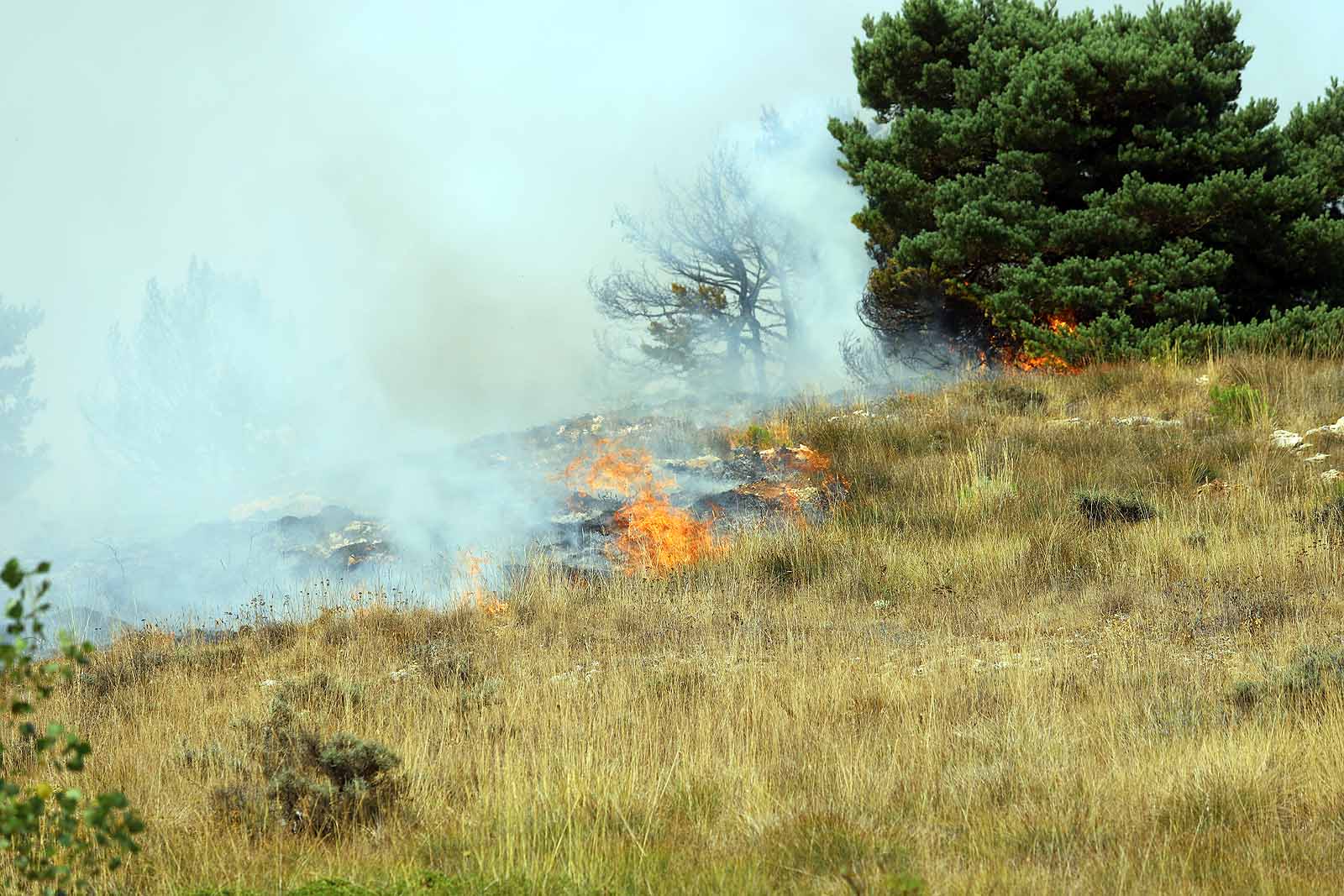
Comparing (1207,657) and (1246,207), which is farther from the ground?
(1246,207)

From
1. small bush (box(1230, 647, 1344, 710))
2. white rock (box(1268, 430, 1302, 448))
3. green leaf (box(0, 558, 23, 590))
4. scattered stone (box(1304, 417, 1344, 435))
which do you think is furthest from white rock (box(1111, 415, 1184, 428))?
green leaf (box(0, 558, 23, 590))

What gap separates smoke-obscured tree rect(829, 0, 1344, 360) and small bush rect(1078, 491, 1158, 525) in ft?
19.4

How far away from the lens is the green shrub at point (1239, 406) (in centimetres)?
1179

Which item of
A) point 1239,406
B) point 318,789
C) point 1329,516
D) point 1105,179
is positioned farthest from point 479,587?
point 1105,179

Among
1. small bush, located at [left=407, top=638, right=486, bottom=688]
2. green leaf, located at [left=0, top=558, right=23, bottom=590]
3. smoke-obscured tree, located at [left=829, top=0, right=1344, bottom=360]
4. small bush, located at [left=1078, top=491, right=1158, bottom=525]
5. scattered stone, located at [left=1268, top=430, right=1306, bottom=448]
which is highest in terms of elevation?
smoke-obscured tree, located at [left=829, top=0, right=1344, bottom=360]

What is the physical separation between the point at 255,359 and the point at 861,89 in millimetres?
21970

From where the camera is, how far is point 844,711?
4961mm

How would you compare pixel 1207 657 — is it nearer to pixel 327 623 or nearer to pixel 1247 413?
pixel 327 623

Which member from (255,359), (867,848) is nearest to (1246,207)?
(867,848)

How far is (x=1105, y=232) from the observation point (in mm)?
15250

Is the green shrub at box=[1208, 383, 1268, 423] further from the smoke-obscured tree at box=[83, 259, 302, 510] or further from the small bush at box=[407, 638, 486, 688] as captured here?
the smoke-obscured tree at box=[83, 259, 302, 510]

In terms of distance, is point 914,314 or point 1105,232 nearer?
point 1105,232

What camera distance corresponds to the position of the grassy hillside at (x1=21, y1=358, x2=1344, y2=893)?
333cm

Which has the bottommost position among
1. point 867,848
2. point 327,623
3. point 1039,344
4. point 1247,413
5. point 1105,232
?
point 867,848
